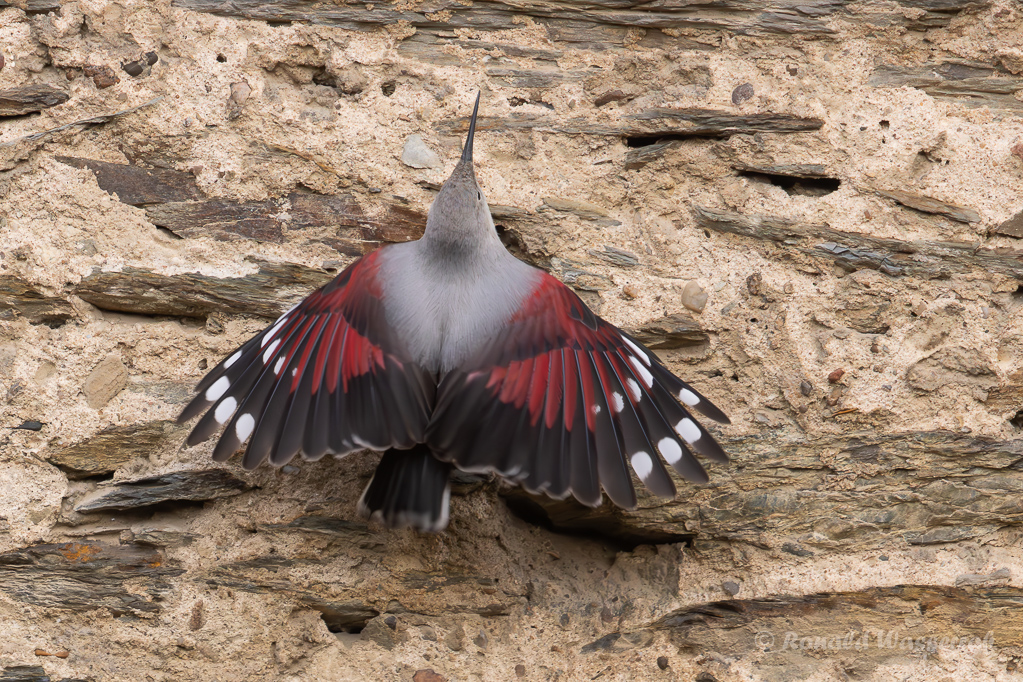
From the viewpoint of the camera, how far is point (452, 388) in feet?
7.97

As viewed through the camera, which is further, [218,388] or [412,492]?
[218,388]

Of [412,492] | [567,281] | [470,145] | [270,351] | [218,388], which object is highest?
[470,145]

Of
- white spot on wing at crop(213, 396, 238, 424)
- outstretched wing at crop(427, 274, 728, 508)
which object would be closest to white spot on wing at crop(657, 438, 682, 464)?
outstretched wing at crop(427, 274, 728, 508)

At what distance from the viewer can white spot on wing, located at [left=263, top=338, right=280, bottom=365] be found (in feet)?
8.48

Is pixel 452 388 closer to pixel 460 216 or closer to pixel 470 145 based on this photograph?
pixel 460 216

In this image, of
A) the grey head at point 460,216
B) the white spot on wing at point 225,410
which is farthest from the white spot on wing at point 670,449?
the white spot on wing at point 225,410

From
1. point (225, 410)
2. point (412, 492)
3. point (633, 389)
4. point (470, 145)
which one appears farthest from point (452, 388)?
point (470, 145)

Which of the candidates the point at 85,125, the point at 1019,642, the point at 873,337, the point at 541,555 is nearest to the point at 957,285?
the point at 873,337

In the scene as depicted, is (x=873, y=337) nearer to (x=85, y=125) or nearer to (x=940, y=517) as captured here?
(x=940, y=517)

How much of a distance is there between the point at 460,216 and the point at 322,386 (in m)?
0.58

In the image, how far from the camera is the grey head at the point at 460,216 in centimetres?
262

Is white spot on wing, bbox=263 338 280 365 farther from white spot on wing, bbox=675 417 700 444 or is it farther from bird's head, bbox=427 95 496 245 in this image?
white spot on wing, bbox=675 417 700 444

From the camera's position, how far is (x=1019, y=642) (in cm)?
275

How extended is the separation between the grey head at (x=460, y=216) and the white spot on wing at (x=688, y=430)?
72cm
